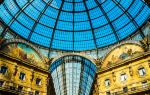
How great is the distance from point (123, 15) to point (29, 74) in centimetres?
2506

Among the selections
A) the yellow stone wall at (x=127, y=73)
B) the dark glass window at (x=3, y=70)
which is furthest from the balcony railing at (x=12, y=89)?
the yellow stone wall at (x=127, y=73)

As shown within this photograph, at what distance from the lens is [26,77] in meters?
46.1

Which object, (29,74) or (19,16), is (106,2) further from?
(29,74)

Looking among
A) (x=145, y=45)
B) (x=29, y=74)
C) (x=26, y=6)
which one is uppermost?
(x=26, y=6)

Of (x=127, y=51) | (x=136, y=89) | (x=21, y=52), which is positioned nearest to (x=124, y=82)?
(x=136, y=89)

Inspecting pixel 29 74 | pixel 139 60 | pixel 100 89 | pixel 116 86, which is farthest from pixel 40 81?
pixel 139 60

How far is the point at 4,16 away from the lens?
46562mm

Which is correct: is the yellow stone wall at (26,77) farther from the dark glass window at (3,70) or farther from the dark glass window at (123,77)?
the dark glass window at (123,77)

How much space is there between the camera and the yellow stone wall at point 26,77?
4292 centimetres

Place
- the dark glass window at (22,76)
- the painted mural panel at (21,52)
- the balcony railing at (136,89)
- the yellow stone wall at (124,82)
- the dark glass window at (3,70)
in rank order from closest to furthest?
1. the balcony railing at (136,89)
2. the dark glass window at (3,70)
3. the yellow stone wall at (124,82)
4. the dark glass window at (22,76)
5. the painted mural panel at (21,52)

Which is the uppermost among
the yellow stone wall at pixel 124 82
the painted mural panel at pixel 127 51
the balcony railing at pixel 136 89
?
the painted mural panel at pixel 127 51

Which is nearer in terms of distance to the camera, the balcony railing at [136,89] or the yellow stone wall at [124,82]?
the balcony railing at [136,89]

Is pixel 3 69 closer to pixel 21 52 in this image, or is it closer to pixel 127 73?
pixel 21 52

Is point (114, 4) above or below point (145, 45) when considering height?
above
